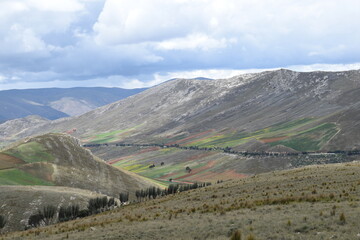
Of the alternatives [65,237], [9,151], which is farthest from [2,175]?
[65,237]

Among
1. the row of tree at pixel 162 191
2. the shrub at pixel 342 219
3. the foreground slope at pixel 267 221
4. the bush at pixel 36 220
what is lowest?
the row of tree at pixel 162 191

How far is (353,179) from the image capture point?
1886 inches

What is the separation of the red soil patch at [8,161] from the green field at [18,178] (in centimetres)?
504

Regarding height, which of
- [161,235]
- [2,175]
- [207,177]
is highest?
[161,235]

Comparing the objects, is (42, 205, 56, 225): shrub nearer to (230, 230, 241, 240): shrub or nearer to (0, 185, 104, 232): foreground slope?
(0, 185, 104, 232): foreground slope

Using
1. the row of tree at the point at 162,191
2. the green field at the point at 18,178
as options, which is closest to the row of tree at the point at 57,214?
the row of tree at the point at 162,191

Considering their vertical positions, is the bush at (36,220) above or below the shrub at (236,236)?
below

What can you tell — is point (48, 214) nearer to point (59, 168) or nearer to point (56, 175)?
point (56, 175)

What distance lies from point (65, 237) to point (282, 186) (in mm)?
30238

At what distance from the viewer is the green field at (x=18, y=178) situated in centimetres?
11225

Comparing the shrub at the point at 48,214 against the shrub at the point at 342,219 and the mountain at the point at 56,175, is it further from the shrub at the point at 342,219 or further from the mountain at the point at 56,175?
the shrub at the point at 342,219

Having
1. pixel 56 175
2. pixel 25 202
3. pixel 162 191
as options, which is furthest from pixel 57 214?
pixel 56 175

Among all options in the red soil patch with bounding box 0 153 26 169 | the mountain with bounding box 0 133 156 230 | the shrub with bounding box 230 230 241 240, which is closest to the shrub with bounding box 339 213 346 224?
the shrub with bounding box 230 230 241 240

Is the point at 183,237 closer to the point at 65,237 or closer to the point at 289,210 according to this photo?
the point at 289,210
